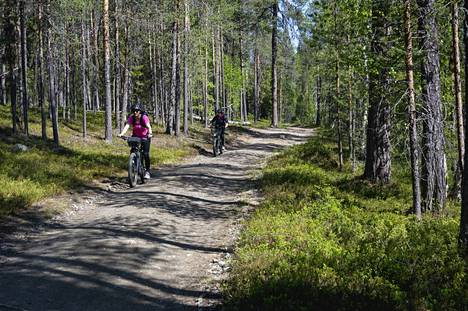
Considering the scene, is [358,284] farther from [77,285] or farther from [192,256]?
[77,285]

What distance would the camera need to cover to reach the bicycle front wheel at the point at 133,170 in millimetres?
12938

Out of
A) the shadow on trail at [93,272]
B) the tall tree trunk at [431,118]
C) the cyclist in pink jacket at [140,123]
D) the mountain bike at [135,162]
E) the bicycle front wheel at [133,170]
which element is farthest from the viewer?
the cyclist in pink jacket at [140,123]

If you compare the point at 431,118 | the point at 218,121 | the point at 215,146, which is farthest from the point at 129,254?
the point at 215,146

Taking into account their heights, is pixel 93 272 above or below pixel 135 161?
below

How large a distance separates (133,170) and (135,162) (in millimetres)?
303

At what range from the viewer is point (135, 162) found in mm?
13375

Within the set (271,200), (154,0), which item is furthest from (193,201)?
(154,0)

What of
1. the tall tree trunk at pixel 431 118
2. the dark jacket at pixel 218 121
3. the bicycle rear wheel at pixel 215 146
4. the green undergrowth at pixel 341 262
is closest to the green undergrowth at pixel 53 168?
the bicycle rear wheel at pixel 215 146

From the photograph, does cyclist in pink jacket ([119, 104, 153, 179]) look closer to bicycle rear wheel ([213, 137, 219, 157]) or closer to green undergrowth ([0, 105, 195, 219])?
green undergrowth ([0, 105, 195, 219])

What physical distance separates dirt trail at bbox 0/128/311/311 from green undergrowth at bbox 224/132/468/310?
0.64 meters

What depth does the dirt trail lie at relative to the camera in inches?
216

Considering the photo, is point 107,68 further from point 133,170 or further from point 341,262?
point 341,262

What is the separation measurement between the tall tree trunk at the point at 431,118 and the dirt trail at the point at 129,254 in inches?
181

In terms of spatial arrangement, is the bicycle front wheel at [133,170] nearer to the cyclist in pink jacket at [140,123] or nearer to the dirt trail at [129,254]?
the dirt trail at [129,254]
